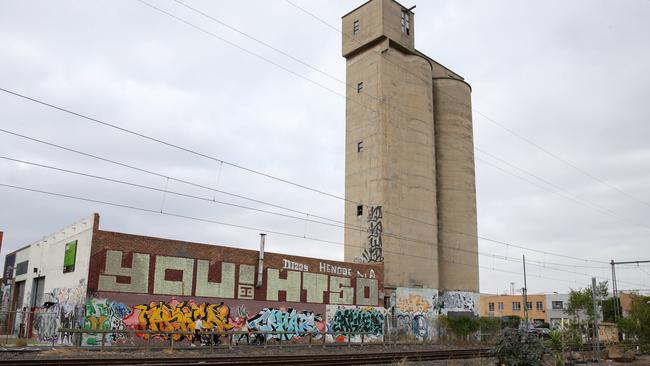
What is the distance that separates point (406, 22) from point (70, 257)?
142 feet

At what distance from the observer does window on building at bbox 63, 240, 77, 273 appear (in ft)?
109

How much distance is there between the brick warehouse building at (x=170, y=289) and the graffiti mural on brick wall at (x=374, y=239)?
10.5ft

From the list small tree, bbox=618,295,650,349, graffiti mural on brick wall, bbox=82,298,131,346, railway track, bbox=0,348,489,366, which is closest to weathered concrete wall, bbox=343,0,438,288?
small tree, bbox=618,295,650,349

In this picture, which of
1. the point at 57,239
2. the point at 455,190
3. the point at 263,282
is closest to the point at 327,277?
the point at 263,282

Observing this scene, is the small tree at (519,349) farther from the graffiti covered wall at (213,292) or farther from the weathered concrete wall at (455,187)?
the weathered concrete wall at (455,187)

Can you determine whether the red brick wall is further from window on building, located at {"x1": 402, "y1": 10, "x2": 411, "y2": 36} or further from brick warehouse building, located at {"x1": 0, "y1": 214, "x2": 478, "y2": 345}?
window on building, located at {"x1": 402, "y1": 10, "x2": 411, "y2": 36}

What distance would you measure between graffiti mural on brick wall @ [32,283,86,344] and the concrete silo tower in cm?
2731

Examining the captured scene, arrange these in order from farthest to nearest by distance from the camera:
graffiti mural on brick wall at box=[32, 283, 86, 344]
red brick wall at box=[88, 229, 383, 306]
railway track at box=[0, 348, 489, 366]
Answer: red brick wall at box=[88, 229, 383, 306], graffiti mural on brick wall at box=[32, 283, 86, 344], railway track at box=[0, 348, 489, 366]

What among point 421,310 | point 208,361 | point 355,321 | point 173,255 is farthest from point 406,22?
point 208,361

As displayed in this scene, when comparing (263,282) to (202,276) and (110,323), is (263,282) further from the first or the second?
(110,323)

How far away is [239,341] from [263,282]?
475cm

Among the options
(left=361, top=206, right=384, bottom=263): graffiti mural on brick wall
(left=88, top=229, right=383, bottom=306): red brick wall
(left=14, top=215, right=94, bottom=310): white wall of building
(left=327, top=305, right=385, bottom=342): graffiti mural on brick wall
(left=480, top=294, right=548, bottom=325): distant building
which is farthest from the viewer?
(left=480, top=294, right=548, bottom=325): distant building

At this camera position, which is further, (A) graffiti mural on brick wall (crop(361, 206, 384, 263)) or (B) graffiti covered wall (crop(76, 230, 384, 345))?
(A) graffiti mural on brick wall (crop(361, 206, 384, 263))

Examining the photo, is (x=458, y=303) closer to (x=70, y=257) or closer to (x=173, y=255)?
(x=173, y=255)
